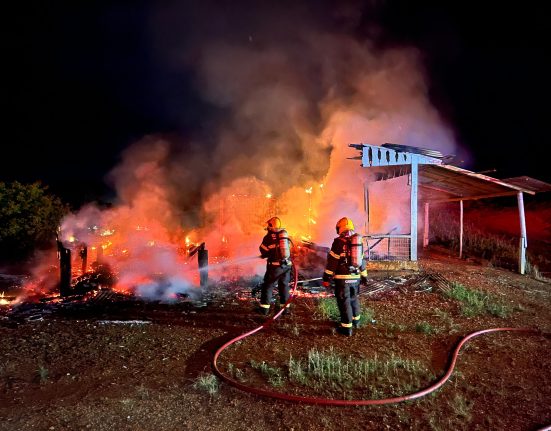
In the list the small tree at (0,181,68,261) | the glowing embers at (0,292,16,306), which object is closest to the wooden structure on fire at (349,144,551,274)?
Answer: the glowing embers at (0,292,16,306)

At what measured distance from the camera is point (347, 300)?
5.97m

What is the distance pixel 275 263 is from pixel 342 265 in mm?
1472

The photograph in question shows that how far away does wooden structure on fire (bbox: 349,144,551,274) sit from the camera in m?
10.9

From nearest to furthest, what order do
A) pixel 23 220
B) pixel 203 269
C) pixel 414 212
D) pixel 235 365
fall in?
pixel 235 365, pixel 203 269, pixel 414 212, pixel 23 220

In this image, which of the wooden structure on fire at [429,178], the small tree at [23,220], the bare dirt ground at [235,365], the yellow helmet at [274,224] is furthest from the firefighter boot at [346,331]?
the small tree at [23,220]

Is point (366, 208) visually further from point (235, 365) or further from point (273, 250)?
point (235, 365)

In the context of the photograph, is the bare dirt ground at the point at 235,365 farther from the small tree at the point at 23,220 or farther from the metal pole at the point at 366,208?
the small tree at the point at 23,220

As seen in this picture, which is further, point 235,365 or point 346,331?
point 346,331

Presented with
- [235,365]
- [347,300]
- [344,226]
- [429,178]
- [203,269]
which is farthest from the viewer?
[429,178]

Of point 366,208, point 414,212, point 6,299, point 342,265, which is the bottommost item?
point 6,299

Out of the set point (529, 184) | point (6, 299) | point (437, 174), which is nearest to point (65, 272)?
point (6, 299)

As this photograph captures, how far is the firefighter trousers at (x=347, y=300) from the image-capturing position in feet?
19.6

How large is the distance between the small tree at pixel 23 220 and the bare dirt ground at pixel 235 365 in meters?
9.88

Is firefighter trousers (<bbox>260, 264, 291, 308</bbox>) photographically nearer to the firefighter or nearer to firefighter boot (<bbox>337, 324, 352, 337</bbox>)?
the firefighter
